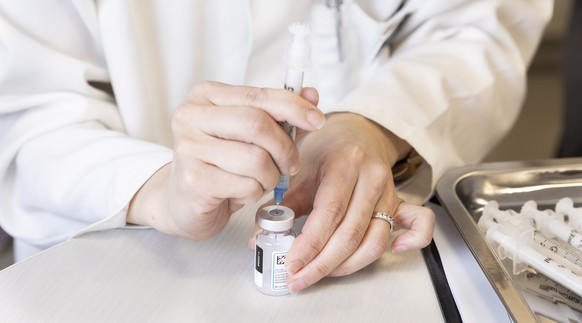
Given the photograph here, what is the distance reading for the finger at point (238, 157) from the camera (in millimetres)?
561

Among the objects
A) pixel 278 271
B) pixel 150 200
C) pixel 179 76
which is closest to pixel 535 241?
pixel 278 271

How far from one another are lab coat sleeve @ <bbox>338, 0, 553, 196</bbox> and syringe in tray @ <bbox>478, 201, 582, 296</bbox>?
0.41ft

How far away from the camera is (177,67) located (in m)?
0.91

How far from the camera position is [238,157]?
1.85 ft

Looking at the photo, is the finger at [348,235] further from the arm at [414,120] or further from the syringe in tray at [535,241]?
the syringe in tray at [535,241]

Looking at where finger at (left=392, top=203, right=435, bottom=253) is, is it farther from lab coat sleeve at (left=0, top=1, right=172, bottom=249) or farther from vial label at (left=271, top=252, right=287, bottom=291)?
lab coat sleeve at (left=0, top=1, right=172, bottom=249)

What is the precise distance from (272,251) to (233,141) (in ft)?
0.36

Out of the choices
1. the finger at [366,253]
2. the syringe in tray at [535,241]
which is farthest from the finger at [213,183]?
the syringe in tray at [535,241]

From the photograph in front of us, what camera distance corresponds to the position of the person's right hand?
56 cm

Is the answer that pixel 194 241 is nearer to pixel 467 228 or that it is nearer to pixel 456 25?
pixel 467 228

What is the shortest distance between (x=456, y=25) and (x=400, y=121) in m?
0.25

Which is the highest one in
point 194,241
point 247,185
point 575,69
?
point 247,185

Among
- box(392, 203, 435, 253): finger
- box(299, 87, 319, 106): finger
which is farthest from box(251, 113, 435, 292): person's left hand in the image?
box(299, 87, 319, 106): finger

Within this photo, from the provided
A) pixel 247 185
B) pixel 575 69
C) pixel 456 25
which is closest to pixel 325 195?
pixel 247 185
